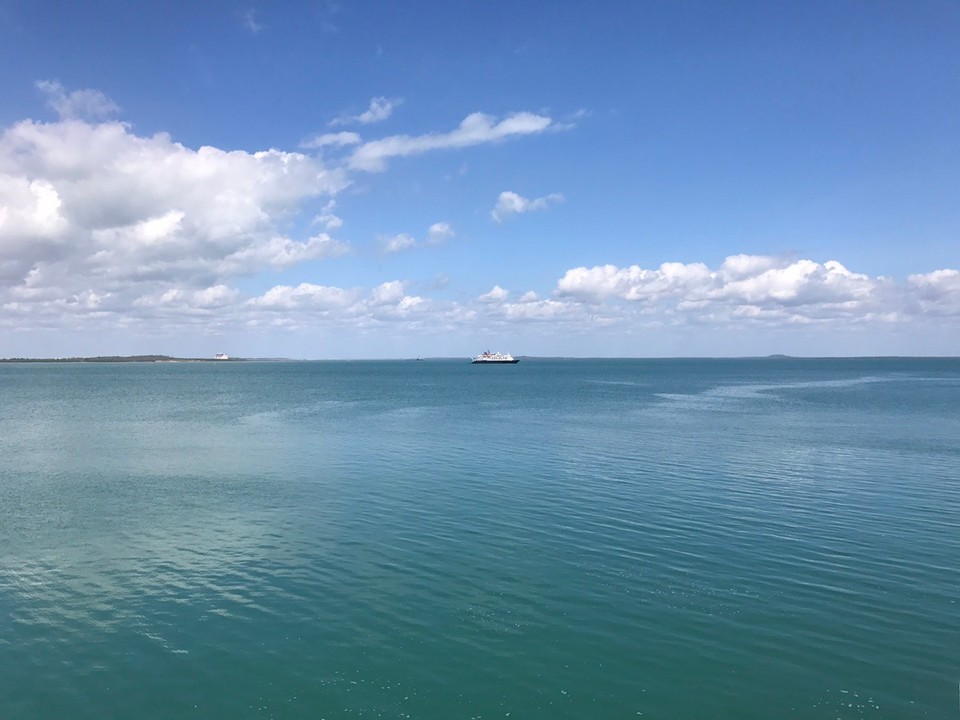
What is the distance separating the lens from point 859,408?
8781 cm

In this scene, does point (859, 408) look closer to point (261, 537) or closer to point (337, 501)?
point (337, 501)

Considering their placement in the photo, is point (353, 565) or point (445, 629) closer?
point (445, 629)

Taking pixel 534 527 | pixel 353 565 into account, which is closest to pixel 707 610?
pixel 534 527

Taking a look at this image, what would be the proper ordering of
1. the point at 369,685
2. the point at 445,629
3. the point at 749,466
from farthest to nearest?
the point at 749,466 → the point at 445,629 → the point at 369,685

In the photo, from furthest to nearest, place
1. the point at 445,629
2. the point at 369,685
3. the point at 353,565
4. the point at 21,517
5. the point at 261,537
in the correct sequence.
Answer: the point at 21,517 < the point at 261,537 < the point at 353,565 < the point at 445,629 < the point at 369,685

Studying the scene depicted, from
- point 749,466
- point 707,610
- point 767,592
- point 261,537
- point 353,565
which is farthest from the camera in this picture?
point 749,466

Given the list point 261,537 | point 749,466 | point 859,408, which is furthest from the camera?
point 859,408

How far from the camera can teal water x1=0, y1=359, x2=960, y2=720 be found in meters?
15.5

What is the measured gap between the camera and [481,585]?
864 inches

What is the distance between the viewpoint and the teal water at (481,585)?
50.9ft

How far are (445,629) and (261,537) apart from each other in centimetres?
1270

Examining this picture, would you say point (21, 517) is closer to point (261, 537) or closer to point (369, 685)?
point (261, 537)

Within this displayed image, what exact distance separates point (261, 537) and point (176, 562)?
394 centimetres

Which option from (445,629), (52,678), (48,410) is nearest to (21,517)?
(52,678)
